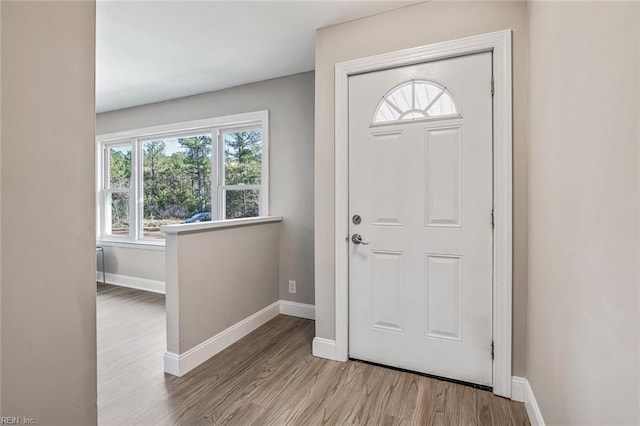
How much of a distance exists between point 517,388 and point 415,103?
181cm

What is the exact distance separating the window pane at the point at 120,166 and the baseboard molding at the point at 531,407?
191 inches

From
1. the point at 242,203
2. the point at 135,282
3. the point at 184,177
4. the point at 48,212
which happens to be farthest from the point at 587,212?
the point at 135,282

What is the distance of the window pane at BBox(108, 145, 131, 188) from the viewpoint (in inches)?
172

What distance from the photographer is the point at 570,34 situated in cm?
112

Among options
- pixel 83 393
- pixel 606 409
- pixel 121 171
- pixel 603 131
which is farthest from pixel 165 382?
pixel 121 171

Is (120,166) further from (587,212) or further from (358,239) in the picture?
(587,212)

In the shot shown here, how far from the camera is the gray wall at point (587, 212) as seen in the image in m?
0.76

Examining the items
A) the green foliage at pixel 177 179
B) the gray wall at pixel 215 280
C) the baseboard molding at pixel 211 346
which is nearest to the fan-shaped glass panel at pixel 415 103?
the gray wall at pixel 215 280

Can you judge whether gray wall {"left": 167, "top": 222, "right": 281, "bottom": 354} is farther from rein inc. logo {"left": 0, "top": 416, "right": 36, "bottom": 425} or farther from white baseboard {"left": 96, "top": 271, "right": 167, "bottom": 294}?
white baseboard {"left": 96, "top": 271, "right": 167, "bottom": 294}

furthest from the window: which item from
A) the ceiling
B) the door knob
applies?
the door knob

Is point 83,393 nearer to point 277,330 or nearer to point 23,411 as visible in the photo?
point 23,411

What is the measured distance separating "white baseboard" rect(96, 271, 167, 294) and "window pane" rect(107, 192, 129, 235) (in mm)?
617

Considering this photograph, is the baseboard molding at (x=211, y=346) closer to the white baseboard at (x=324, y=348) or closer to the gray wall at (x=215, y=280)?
the gray wall at (x=215, y=280)

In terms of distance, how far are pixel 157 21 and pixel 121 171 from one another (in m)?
2.88
